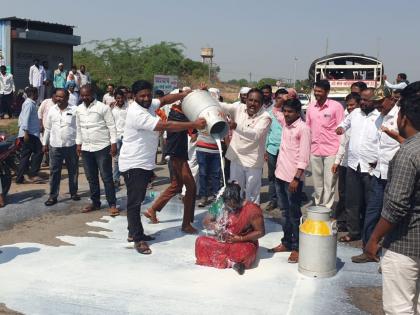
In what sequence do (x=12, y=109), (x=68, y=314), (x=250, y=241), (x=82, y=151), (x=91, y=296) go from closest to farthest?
(x=68, y=314) < (x=91, y=296) < (x=250, y=241) < (x=82, y=151) < (x=12, y=109)

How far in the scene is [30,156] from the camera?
855 cm

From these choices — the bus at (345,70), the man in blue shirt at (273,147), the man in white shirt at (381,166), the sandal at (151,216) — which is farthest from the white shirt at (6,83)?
the man in white shirt at (381,166)

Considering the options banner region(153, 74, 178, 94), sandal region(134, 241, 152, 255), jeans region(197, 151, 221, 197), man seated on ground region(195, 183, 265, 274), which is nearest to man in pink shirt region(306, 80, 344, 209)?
jeans region(197, 151, 221, 197)

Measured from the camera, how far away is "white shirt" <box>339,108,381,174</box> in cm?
510

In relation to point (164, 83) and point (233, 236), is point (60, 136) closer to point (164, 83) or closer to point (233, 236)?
point (233, 236)

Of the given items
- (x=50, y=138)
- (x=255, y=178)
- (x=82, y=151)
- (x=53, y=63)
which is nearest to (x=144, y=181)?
(x=255, y=178)

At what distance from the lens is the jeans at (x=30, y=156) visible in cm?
820

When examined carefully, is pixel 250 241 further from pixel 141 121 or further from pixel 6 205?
pixel 6 205

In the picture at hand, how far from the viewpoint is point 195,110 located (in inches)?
A: 193

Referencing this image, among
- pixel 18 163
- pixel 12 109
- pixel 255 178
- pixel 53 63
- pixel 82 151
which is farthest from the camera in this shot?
pixel 53 63

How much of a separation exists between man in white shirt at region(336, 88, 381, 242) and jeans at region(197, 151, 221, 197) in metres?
2.15

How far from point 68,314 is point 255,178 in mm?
2613

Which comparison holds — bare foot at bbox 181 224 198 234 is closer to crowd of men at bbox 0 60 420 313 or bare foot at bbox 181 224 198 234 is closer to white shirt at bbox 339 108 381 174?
crowd of men at bbox 0 60 420 313

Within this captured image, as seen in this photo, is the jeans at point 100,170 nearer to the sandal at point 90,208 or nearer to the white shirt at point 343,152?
the sandal at point 90,208
